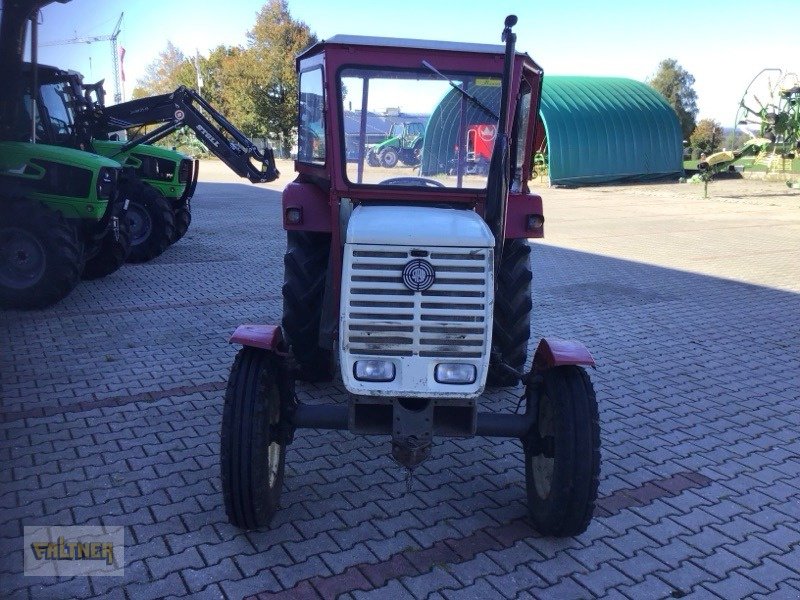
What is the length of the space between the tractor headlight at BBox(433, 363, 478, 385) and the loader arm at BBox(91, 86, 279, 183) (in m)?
8.29

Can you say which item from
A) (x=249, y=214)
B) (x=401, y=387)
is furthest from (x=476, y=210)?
(x=249, y=214)

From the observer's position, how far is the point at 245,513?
3436 mm

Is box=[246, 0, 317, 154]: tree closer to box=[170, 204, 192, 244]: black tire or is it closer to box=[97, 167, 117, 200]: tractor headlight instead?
box=[170, 204, 192, 244]: black tire

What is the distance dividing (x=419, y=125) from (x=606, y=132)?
22.3 m

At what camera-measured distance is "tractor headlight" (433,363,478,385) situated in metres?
3.31

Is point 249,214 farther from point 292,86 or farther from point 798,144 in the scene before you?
point 292,86

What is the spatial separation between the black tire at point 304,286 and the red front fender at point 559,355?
5.32 feet

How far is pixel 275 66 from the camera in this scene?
40344mm

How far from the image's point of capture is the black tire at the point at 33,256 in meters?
7.30

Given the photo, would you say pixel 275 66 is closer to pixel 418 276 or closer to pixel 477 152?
pixel 477 152

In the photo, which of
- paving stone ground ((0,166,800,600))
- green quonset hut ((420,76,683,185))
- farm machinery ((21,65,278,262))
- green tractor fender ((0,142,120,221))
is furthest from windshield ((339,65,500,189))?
green quonset hut ((420,76,683,185))

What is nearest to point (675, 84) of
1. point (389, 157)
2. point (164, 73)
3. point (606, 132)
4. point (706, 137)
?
point (706, 137)

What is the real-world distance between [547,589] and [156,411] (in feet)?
9.63

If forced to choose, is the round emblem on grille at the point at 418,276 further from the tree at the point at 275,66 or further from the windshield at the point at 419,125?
the tree at the point at 275,66
